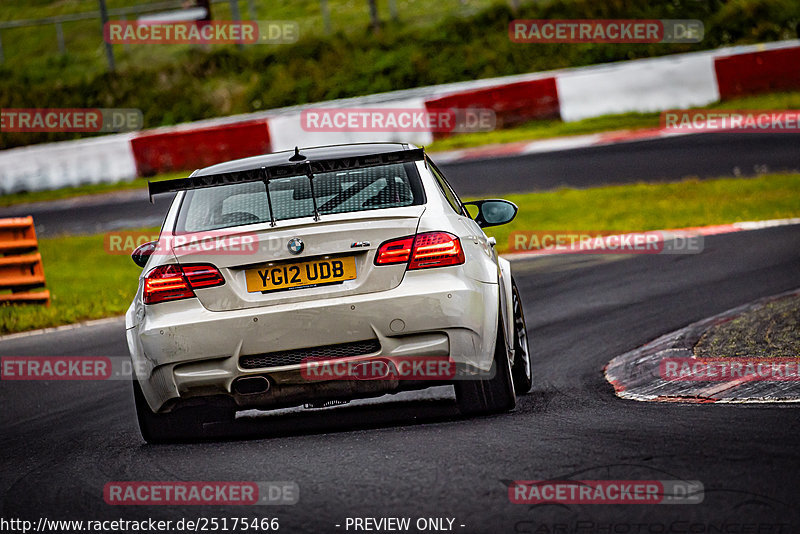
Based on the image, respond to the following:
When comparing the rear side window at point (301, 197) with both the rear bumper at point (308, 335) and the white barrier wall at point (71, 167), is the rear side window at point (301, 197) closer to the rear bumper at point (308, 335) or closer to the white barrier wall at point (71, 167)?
the rear bumper at point (308, 335)

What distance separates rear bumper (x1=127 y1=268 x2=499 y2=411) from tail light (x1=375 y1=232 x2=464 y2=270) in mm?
57

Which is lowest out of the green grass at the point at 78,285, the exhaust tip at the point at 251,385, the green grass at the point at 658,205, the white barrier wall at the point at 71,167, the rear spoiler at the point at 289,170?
the green grass at the point at 658,205

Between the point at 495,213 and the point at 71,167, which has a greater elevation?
the point at 495,213

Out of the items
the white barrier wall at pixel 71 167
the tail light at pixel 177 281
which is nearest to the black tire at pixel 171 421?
the tail light at pixel 177 281

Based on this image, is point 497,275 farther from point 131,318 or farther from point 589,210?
point 589,210

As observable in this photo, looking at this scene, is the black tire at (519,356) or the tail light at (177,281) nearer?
the tail light at (177,281)

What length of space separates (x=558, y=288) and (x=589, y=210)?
510cm

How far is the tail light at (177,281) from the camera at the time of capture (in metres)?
6.02

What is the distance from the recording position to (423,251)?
604 centimetres

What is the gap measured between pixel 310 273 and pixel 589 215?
10.7 meters
